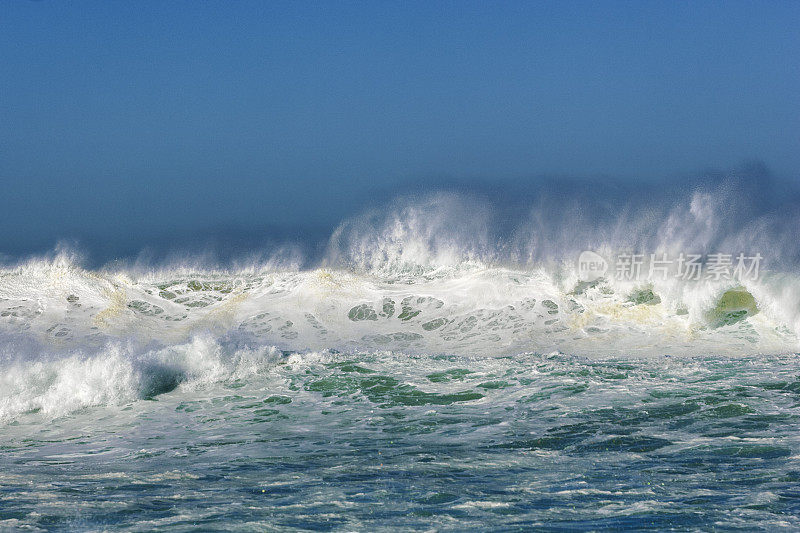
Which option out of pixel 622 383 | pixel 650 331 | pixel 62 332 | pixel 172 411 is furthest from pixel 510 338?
pixel 62 332

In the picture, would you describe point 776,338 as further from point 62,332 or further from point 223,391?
point 62,332
